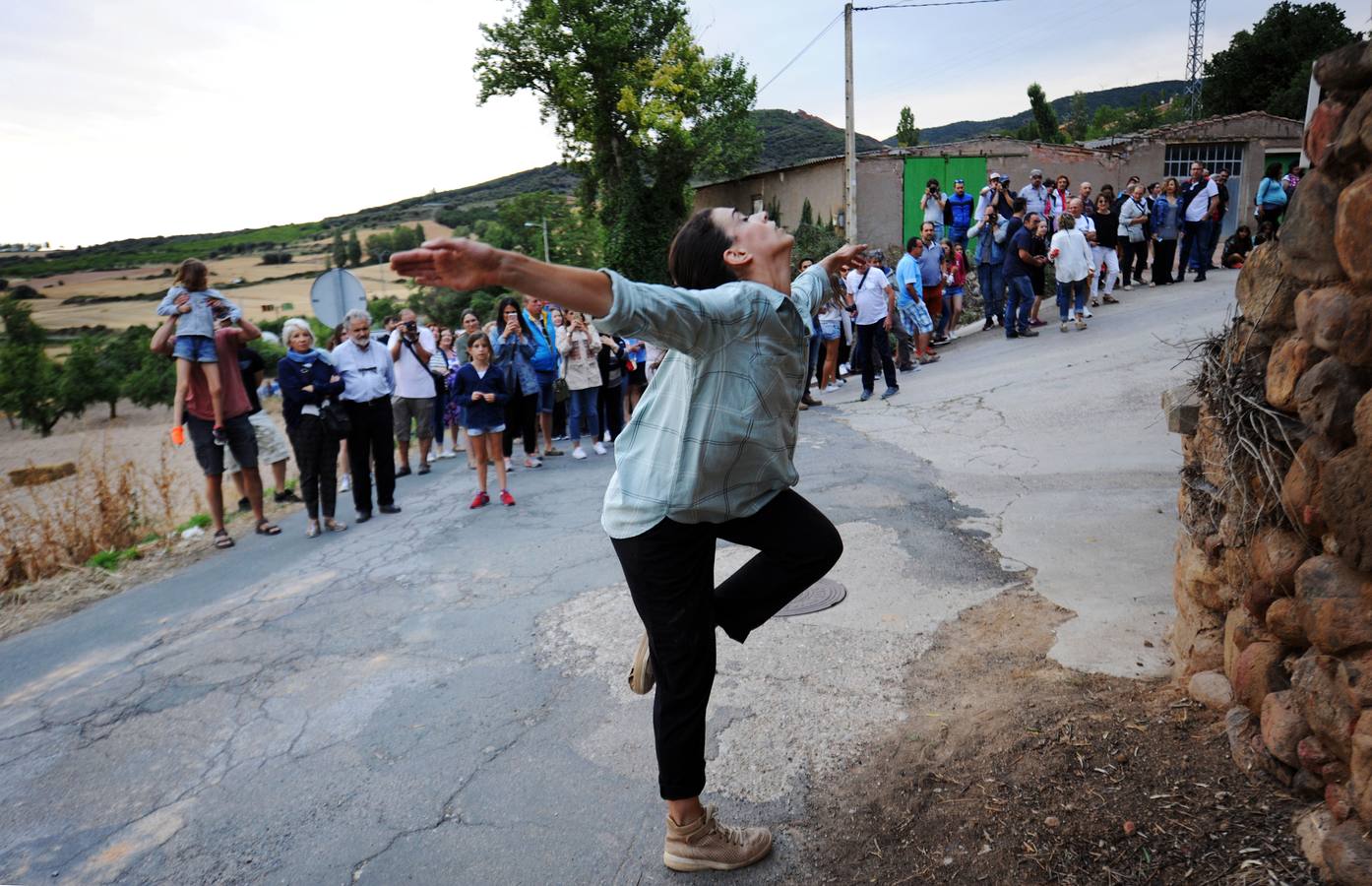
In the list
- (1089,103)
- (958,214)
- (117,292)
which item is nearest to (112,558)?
(117,292)

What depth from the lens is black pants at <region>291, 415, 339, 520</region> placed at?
7.30 meters

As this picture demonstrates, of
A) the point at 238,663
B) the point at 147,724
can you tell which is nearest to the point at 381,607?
the point at 238,663

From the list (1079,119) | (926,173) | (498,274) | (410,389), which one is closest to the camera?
(498,274)

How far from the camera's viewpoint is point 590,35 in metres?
36.3

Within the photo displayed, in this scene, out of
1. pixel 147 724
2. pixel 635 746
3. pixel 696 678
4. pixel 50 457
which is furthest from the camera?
pixel 50 457

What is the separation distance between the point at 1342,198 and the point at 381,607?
5027 millimetres

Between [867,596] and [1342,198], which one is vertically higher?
[1342,198]

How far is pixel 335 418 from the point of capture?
739cm

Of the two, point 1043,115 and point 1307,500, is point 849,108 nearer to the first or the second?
point 1307,500

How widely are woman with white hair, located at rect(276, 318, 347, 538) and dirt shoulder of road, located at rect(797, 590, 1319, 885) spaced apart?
5.77 meters

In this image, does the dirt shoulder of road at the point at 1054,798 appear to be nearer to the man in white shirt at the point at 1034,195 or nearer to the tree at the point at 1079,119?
the man in white shirt at the point at 1034,195

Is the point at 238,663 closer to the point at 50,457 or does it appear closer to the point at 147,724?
the point at 147,724

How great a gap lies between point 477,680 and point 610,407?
6.43 metres

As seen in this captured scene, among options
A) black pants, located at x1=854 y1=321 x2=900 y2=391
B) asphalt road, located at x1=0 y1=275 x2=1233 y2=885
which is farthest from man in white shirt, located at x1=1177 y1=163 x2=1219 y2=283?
asphalt road, located at x1=0 y1=275 x2=1233 y2=885
